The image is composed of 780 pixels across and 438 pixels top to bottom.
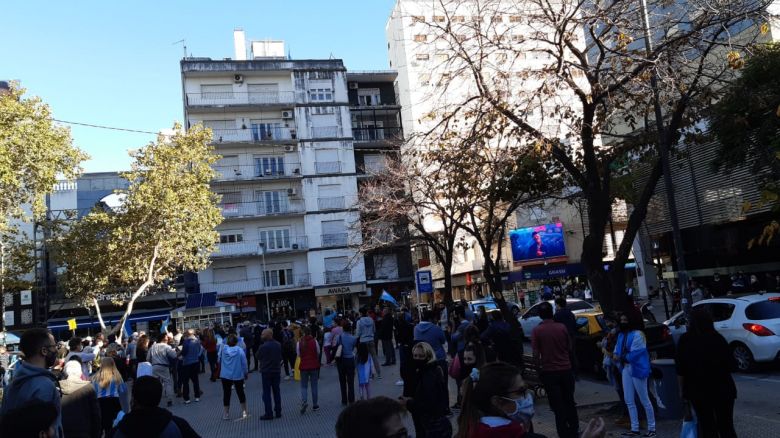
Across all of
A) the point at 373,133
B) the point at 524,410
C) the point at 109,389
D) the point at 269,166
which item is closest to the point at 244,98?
the point at 269,166

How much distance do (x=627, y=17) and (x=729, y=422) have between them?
278 inches

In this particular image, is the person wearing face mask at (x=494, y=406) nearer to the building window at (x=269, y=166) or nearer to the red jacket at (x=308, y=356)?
the red jacket at (x=308, y=356)

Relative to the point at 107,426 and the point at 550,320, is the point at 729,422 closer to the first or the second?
the point at 550,320

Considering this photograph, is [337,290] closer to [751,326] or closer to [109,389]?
[751,326]

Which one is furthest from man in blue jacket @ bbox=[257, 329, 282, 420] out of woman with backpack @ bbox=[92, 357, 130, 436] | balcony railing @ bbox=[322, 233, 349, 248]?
balcony railing @ bbox=[322, 233, 349, 248]

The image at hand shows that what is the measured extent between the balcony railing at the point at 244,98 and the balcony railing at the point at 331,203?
Answer: 7711 mm

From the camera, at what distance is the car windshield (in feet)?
40.2

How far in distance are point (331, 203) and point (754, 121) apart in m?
31.4

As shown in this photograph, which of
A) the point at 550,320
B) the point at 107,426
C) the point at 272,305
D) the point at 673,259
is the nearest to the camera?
the point at 550,320

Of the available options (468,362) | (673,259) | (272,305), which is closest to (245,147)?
(272,305)

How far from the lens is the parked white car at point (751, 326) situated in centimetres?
1194

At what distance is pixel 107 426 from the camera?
9.02 meters

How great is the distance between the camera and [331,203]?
1821 inches

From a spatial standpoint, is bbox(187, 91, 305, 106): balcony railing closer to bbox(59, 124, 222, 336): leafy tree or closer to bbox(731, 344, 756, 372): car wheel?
bbox(59, 124, 222, 336): leafy tree
